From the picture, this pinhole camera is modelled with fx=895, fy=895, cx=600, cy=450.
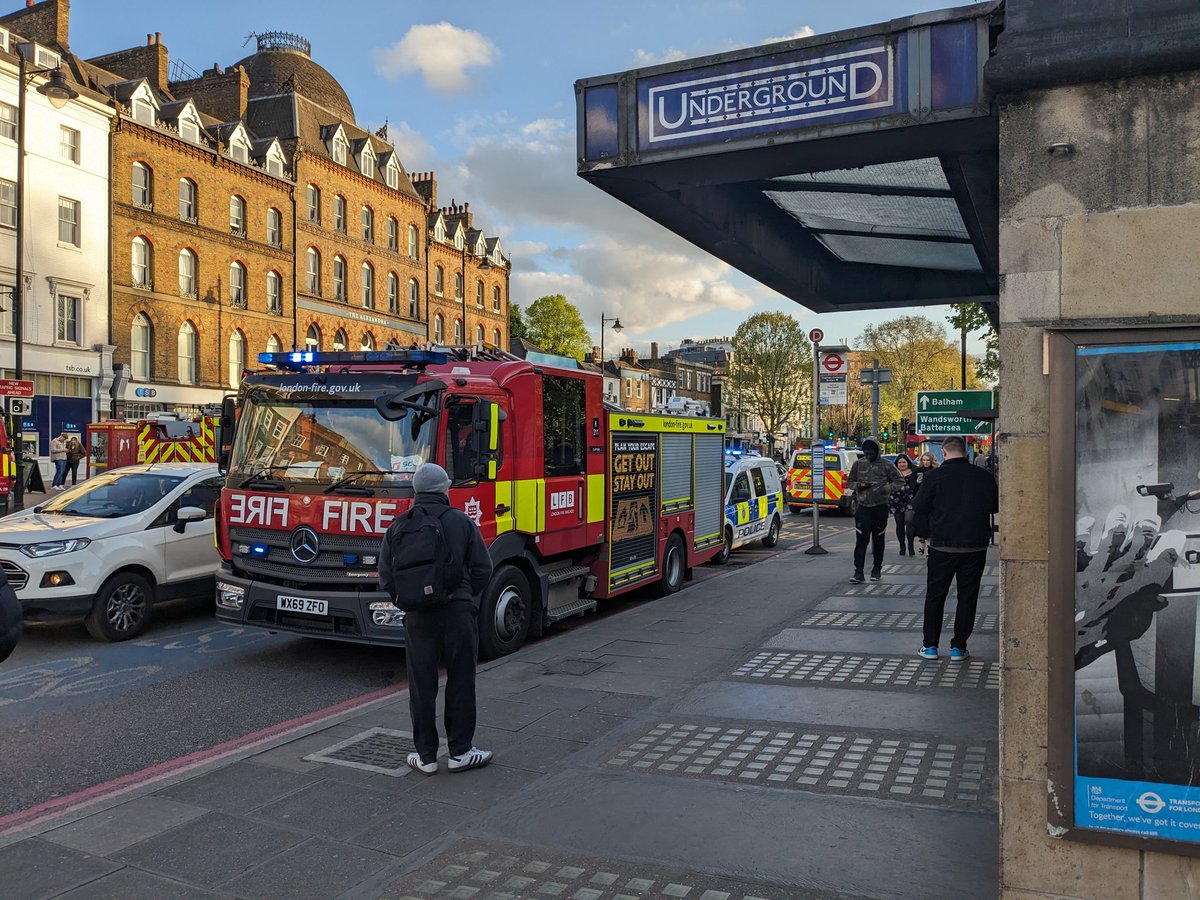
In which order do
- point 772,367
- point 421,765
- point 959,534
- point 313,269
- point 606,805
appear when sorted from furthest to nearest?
point 772,367
point 313,269
point 959,534
point 421,765
point 606,805

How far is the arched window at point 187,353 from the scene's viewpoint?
113ft

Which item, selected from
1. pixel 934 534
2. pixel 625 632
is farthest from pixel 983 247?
pixel 625 632

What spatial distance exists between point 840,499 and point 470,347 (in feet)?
62.0

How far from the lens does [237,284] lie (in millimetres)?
37094

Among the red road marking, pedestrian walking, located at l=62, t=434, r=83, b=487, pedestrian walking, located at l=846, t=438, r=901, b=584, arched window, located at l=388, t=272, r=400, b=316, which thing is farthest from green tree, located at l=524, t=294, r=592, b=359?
the red road marking

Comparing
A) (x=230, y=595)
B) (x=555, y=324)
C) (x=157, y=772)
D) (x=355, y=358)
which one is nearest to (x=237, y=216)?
(x=555, y=324)

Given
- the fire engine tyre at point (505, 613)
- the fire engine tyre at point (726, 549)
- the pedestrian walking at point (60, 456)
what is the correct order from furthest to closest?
the pedestrian walking at point (60, 456) < the fire engine tyre at point (726, 549) < the fire engine tyre at point (505, 613)

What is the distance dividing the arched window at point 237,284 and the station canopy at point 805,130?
35.2 meters

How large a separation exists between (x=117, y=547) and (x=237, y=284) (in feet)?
103

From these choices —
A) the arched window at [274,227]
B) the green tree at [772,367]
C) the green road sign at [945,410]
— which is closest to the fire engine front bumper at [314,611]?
the green road sign at [945,410]

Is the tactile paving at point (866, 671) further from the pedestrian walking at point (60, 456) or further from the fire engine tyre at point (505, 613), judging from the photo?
the pedestrian walking at point (60, 456)

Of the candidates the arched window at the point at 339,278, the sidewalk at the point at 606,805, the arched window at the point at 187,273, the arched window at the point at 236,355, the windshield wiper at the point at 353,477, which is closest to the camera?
the sidewalk at the point at 606,805

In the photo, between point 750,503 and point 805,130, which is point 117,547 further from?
point 750,503

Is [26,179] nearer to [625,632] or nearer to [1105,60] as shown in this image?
[625,632]
